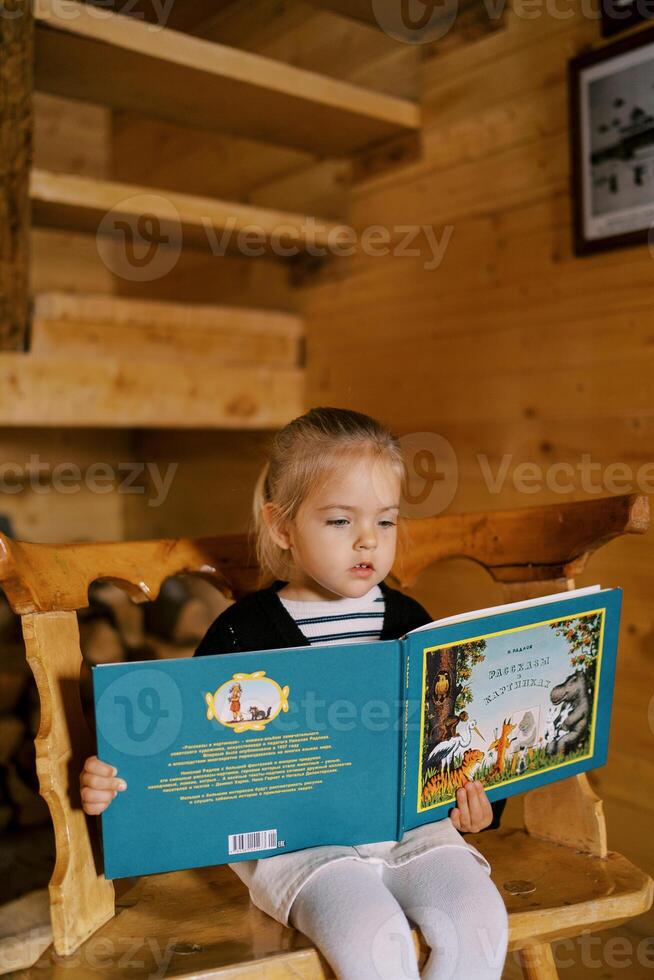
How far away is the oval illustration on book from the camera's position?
761 millimetres

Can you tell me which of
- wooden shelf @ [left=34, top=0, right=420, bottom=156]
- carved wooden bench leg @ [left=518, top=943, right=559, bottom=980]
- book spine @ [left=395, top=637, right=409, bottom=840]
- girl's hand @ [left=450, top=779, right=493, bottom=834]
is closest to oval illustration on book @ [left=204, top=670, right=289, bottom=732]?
book spine @ [left=395, top=637, right=409, bottom=840]

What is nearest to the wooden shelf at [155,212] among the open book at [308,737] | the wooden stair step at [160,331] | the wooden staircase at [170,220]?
the wooden staircase at [170,220]

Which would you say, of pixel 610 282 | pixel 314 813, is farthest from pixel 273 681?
pixel 610 282

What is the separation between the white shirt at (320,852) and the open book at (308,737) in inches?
0.8

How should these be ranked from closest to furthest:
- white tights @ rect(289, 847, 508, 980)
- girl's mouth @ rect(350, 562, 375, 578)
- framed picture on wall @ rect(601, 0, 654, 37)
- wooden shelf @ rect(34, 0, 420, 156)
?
white tights @ rect(289, 847, 508, 980)
girl's mouth @ rect(350, 562, 375, 578)
framed picture on wall @ rect(601, 0, 654, 37)
wooden shelf @ rect(34, 0, 420, 156)

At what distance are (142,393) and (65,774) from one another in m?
0.96

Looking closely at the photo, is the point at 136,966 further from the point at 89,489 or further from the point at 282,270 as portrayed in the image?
the point at 89,489

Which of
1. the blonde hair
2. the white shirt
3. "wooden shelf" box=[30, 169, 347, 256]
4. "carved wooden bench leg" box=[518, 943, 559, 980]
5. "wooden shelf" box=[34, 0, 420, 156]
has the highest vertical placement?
"wooden shelf" box=[34, 0, 420, 156]

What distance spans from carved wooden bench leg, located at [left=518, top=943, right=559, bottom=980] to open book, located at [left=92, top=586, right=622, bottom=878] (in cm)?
16

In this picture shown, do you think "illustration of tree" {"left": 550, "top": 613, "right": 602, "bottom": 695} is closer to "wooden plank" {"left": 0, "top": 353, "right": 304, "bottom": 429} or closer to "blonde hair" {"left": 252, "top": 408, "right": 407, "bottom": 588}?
"blonde hair" {"left": 252, "top": 408, "right": 407, "bottom": 588}

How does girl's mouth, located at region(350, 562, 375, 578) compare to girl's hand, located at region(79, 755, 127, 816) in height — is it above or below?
above

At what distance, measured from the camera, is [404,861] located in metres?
0.85

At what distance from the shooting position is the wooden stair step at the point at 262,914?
750 mm

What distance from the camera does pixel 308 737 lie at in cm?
79
